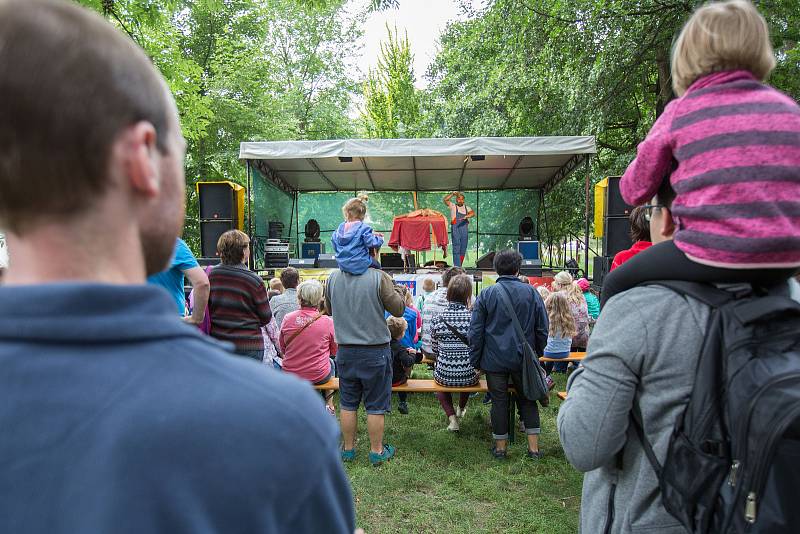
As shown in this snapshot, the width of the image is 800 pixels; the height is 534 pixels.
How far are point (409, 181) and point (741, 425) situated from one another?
14.5m

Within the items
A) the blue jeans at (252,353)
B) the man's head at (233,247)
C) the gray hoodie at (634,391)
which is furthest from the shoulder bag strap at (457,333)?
the gray hoodie at (634,391)

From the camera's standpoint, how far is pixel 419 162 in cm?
1284

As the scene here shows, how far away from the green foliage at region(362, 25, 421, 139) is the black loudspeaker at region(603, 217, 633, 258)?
16798mm

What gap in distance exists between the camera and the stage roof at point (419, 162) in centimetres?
994

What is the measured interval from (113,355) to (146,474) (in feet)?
0.38

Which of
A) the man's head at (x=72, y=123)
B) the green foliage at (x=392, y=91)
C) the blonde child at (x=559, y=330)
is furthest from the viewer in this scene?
the green foliage at (x=392, y=91)

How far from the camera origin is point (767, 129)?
976 millimetres

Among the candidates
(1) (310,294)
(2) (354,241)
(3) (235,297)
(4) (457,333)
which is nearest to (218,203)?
(1) (310,294)

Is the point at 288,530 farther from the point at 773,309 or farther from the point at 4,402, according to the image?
the point at 773,309

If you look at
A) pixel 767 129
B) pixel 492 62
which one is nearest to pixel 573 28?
→ pixel 492 62

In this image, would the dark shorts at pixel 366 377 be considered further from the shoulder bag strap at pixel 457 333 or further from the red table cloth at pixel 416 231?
the red table cloth at pixel 416 231

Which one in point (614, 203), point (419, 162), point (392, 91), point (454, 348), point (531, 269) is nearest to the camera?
point (454, 348)

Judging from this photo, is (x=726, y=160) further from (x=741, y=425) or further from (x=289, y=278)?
(x=289, y=278)

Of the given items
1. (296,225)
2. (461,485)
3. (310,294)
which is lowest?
(461,485)
